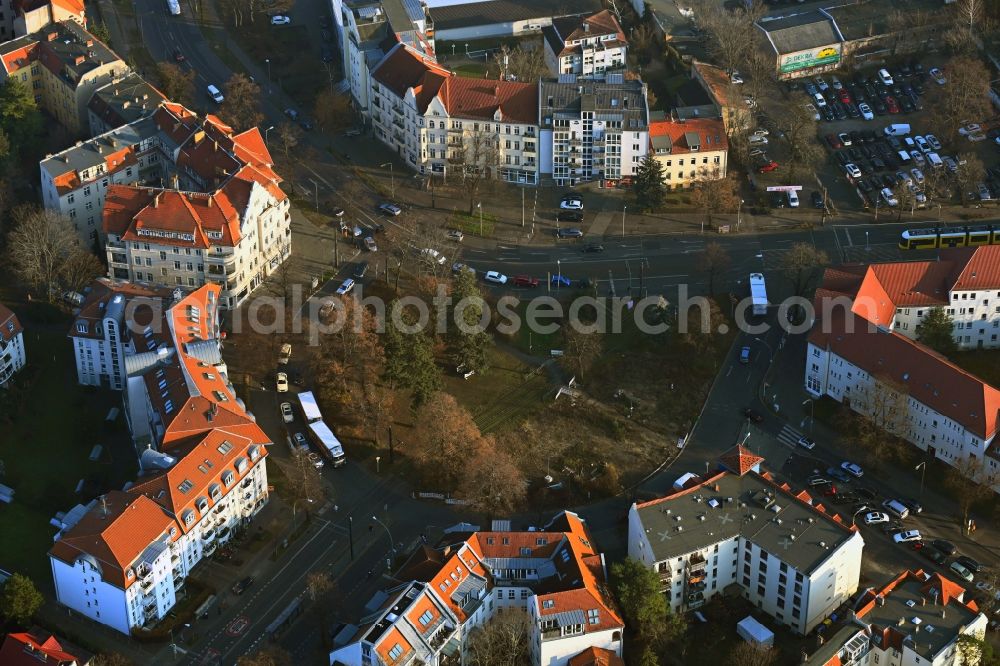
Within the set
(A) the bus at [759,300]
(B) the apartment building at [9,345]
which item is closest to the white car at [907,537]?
(A) the bus at [759,300]

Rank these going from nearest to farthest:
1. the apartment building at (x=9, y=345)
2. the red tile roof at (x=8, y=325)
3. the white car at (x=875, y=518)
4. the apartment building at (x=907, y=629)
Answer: the apartment building at (x=907, y=629) → the white car at (x=875, y=518) → the red tile roof at (x=8, y=325) → the apartment building at (x=9, y=345)

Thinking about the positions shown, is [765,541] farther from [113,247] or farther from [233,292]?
[113,247]

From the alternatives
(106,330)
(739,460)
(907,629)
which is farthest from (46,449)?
(907,629)

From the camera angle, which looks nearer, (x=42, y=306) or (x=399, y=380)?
(x=399, y=380)

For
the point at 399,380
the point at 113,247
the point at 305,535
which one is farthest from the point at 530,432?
the point at 113,247

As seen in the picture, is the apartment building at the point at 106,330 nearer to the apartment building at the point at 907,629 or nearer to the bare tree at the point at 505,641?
the bare tree at the point at 505,641

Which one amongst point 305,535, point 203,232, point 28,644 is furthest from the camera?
point 203,232

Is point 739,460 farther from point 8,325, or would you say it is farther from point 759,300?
point 8,325
